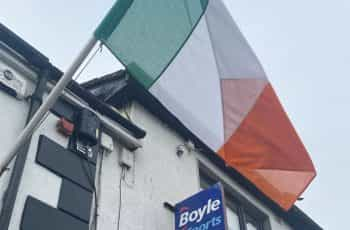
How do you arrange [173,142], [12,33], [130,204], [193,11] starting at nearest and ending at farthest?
[193,11], [12,33], [130,204], [173,142]

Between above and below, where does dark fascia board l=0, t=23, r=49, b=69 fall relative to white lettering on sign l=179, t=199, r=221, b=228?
above

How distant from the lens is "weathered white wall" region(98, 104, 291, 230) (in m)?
5.79

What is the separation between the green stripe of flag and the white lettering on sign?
211 centimetres

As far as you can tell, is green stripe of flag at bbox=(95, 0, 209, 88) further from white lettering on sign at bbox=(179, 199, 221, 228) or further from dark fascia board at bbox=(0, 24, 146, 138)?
white lettering on sign at bbox=(179, 199, 221, 228)

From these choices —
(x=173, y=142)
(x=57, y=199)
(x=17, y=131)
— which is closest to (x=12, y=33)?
(x=17, y=131)

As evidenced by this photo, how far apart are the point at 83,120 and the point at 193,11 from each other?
1.83m

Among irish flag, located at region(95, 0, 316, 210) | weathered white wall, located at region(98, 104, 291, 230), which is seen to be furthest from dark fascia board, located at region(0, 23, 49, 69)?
irish flag, located at region(95, 0, 316, 210)

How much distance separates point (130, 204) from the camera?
597 cm

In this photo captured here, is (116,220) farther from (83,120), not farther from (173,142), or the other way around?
(173,142)

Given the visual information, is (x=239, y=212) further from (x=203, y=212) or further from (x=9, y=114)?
(x=9, y=114)

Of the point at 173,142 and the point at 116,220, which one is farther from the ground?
the point at 173,142

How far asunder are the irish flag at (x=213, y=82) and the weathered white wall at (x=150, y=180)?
1.32 m

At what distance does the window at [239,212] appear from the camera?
850 centimetres

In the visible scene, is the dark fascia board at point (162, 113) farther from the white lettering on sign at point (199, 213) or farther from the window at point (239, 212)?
the white lettering on sign at point (199, 213)
